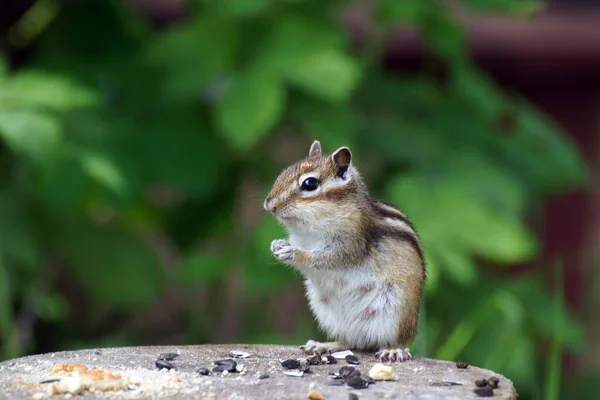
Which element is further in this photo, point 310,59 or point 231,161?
point 231,161

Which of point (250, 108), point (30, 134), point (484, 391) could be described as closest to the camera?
point (484, 391)

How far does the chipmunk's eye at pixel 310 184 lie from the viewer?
3.39 metres

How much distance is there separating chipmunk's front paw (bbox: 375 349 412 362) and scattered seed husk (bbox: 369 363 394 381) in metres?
0.28

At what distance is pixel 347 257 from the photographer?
3.30 metres

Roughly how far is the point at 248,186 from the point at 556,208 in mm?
2781

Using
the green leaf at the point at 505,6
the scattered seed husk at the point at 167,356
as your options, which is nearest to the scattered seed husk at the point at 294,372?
the scattered seed husk at the point at 167,356

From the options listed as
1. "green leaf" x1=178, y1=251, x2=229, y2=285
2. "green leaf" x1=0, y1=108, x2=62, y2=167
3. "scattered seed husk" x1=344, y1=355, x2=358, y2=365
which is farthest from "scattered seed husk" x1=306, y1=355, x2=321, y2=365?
"green leaf" x1=178, y1=251, x2=229, y2=285

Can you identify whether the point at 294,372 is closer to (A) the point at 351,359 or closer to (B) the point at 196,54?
(A) the point at 351,359

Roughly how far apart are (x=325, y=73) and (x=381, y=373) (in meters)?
2.06

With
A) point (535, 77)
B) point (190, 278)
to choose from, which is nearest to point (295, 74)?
point (190, 278)

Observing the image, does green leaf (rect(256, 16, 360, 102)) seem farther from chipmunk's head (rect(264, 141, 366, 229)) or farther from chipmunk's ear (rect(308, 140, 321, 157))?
chipmunk's head (rect(264, 141, 366, 229))

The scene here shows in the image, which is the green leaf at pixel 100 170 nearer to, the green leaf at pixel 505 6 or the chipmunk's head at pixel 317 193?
the chipmunk's head at pixel 317 193

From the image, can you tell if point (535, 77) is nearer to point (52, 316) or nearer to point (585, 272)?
point (585, 272)

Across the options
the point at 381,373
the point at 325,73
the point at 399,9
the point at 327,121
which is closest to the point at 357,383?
the point at 381,373
